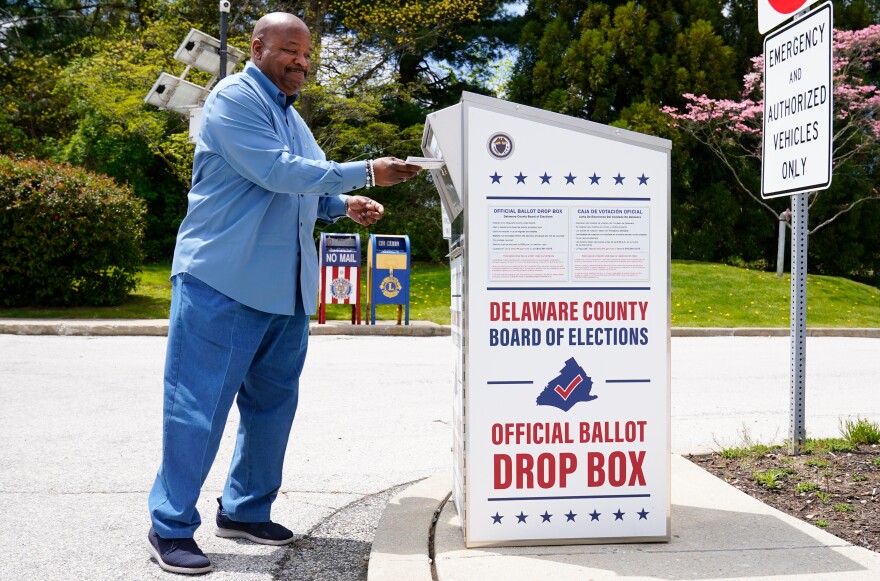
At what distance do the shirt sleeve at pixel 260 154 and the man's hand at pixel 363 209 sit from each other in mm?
388

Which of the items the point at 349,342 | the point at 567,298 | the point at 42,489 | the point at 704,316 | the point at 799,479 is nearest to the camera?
the point at 567,298

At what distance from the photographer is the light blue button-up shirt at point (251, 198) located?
10.4 ft

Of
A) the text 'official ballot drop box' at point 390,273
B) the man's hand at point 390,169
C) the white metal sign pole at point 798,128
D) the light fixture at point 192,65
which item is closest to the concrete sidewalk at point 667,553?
the white metal sign pole at point 798,128

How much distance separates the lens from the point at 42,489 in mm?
4363

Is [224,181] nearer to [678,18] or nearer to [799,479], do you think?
[799,479]

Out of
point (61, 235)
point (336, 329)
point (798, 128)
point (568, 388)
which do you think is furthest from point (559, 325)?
point (61, 235)

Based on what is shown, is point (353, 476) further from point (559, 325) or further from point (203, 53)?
point (203, 53)

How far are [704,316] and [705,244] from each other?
9.40 metres

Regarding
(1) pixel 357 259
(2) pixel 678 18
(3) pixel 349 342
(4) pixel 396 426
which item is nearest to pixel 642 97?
(2) pixel 678 18

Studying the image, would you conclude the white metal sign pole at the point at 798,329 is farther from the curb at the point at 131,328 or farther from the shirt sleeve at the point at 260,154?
the curb at the point at 131,328

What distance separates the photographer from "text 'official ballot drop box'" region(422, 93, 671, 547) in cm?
314

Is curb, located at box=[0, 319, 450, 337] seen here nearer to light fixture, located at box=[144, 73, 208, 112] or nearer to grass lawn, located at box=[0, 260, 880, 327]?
grass lawn, located at box=[0, 260, 880, 327]

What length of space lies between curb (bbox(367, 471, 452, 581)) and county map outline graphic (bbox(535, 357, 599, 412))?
73cm

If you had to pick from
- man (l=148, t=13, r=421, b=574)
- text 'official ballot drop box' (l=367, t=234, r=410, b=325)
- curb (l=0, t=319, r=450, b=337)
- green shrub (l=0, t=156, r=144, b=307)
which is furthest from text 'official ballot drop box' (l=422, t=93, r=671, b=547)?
green shrub (l=0, t=156, r=144, b=307)
